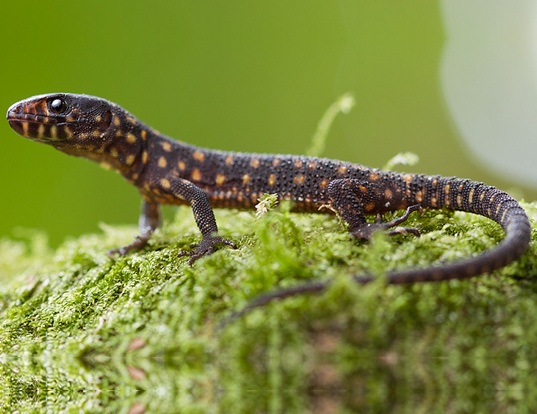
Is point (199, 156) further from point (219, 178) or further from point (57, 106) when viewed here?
point (57, 106)

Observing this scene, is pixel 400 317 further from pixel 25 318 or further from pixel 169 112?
pixel 169 112

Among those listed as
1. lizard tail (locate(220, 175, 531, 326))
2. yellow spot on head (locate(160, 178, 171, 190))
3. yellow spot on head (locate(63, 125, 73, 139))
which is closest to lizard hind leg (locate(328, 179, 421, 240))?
lizard tail (locate(220, 175, 531, 326))

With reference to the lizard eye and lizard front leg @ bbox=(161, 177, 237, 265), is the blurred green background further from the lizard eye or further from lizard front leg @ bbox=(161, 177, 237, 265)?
lizard front leg @ bbox=(161, 177, 237, 265)

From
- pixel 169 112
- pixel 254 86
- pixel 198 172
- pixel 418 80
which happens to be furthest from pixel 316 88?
pixel 198 172

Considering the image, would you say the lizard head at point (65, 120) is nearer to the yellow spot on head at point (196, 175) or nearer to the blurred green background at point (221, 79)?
the yellow spot on head at point (196, 175)

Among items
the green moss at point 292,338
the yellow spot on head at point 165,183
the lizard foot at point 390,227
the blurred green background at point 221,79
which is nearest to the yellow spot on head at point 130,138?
the yellow spot on head at point 165,183

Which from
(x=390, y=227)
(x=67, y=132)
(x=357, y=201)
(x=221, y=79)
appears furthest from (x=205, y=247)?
(x=221, y=79)
